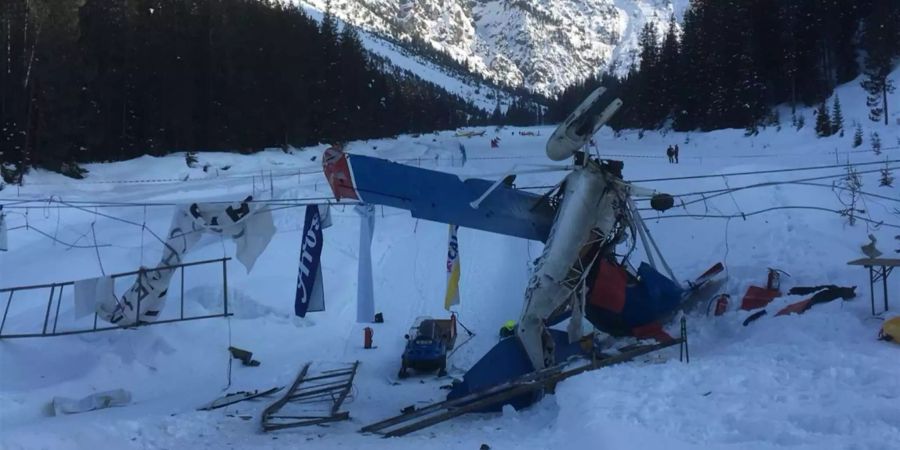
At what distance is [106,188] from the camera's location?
27781 millimetres

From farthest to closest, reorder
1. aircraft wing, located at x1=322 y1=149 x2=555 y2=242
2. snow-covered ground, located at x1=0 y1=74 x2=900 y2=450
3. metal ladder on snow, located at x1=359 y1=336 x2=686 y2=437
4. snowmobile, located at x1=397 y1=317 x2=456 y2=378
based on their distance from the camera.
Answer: snowmobile, located at x1=397 y1=317 x2=456 y2=378
aircraft wing, located at x1=322 y1=149 x2=555 y2=242
metal ladder on snow, located at x1=359 y1=336 x2=686 y2=437
snow-covered ground, located at x1=0 y1=74 x2=900 y2=450

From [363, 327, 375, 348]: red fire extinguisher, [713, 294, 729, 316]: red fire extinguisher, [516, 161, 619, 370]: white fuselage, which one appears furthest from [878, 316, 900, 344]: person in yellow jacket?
[363, 327, 375, 348]: red fire extinguisher

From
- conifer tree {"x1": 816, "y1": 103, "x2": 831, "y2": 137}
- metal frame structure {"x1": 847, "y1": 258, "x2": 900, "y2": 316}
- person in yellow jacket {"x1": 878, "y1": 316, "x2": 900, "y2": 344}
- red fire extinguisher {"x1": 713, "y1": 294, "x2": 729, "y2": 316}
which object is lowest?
red fire extinguisher {"x1": 713, "y1": 294, "x2": 729, "y2": 316}

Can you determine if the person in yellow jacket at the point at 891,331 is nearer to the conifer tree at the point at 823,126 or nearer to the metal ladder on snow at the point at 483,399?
the metal ladder on snow at the point at 483,399

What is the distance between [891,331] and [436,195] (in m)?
6.70

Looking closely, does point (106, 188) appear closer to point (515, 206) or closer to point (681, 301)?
point (515, 206)

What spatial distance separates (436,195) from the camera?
1123 cm

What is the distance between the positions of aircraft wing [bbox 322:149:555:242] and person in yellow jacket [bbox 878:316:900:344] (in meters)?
5.35

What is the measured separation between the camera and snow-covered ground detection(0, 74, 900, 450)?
701 centimetres

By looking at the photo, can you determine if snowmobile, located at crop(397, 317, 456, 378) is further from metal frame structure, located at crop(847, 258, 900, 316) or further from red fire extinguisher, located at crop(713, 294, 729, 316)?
metal frame structure, located at crop(847, 258, 900, 316)

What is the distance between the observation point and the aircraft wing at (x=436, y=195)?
10805 millimetres

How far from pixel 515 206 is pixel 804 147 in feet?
87.8

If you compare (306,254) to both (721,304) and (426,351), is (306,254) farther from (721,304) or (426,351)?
(721,304)

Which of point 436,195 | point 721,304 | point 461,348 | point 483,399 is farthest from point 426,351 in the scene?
point 721,304
